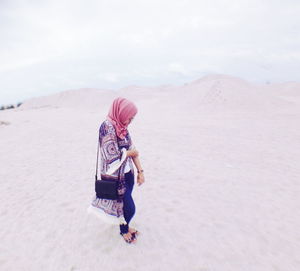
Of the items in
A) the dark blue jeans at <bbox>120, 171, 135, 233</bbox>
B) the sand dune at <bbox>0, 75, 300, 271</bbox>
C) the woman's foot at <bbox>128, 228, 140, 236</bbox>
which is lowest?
the sand dune at <bbox>0, 75, 300, 271</bbox>

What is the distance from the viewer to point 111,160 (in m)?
2.86

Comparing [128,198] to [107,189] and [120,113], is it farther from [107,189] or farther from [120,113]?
[120,113]

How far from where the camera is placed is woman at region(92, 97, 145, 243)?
2.82m

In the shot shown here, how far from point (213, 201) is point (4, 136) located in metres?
10.4

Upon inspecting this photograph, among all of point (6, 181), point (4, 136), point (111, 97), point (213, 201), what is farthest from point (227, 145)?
point (111, 97)

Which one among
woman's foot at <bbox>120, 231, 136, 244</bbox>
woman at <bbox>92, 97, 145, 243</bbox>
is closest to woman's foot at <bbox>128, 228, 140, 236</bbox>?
woman's foot at <bbox>120, 231, 136, 244</bbox>

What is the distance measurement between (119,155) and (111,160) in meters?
0.11

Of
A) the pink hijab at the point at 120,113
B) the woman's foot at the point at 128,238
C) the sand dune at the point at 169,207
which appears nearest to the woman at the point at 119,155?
the pink hijab at the point at 120,113

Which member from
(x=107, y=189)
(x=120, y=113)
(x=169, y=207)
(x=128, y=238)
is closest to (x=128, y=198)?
(x=107, y=189)

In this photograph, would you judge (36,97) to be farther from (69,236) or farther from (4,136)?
(69,236)

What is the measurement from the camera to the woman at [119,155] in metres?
2.82

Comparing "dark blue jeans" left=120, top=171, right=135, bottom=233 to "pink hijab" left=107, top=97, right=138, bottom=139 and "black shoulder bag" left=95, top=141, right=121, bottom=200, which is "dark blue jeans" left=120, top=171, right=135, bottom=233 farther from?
"pink hijab" left=107, top=97, right=138, bottom=139

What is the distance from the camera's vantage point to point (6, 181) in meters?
5.88

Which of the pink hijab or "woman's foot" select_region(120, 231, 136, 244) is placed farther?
"woman's foot" select_region(120, 231, 136, 244)
